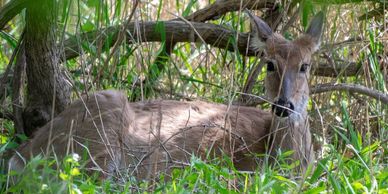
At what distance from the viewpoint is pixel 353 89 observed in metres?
6.17

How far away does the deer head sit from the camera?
573cm

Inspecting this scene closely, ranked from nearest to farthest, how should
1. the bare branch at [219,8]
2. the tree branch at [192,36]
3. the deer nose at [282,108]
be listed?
the deer nose at [282,108]
the tree branch at [192,36]
the bare branch at [219,8]

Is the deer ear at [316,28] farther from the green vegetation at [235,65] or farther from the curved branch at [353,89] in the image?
the curved branch at [353,89]

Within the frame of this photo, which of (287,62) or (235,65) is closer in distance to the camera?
(287,62)

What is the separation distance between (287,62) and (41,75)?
5.70 feet

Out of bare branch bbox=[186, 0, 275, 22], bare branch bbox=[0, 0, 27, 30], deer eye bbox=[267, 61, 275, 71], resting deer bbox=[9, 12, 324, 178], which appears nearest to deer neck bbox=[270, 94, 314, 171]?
resting deer bbox=[9, 12, 324, 178]

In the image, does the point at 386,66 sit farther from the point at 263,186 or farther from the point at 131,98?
the point at 263,186

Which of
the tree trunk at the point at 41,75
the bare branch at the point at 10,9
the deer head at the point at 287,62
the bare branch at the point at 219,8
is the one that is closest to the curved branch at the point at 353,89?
the deer head at the point at 287,62

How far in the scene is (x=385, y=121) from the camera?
6203 mm

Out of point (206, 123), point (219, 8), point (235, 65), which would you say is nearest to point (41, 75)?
point (206, 123)

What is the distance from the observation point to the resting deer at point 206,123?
5.42 metres

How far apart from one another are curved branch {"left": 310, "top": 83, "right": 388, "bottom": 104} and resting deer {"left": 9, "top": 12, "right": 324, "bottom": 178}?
35 cm

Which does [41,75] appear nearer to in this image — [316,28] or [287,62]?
[287,62]

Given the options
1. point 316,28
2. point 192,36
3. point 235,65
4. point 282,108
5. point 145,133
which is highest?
point 316,28
